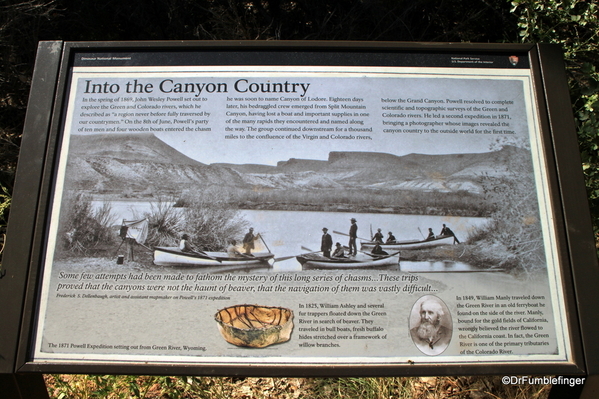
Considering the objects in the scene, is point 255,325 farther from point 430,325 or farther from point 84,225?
point 84,225

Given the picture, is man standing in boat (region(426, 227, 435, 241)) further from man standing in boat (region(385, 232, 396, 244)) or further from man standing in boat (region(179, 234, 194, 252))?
man standing in boat (region(179, 234, 194, 252))

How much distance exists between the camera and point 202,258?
193cm

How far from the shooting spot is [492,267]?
76.7 inches

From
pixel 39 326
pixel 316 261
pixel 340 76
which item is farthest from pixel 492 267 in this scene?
pixel 39 326

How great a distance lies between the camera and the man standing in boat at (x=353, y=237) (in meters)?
1.92

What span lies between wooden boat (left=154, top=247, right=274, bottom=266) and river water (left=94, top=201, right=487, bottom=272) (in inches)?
2.0

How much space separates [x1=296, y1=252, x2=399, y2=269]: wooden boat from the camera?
1910mm

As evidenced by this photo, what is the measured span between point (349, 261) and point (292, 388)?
4.26 ft

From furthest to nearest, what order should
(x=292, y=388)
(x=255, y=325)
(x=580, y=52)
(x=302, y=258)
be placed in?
(x=580, y=52) < (x=292, y=388) < (x=302, y=258) < (x=255, y=325)

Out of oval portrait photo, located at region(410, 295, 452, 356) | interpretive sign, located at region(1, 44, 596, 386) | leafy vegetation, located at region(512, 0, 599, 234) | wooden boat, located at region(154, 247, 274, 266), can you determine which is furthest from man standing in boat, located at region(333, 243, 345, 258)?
leafy vegetation, located at region(512, 0, 599, 234)

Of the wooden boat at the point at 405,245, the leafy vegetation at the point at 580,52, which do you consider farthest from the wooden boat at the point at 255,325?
Answer: the leafy vegetation at the point at 580,52

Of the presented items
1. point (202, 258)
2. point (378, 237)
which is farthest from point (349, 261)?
point (202, 258)

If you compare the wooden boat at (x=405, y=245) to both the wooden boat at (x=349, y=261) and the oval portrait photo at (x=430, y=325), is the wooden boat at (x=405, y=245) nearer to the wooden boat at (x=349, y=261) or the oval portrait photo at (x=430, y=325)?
the wooden boat at (x=349, y=261)

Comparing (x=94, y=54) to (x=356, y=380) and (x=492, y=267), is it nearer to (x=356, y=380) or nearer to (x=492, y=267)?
(x=492, y=267)
